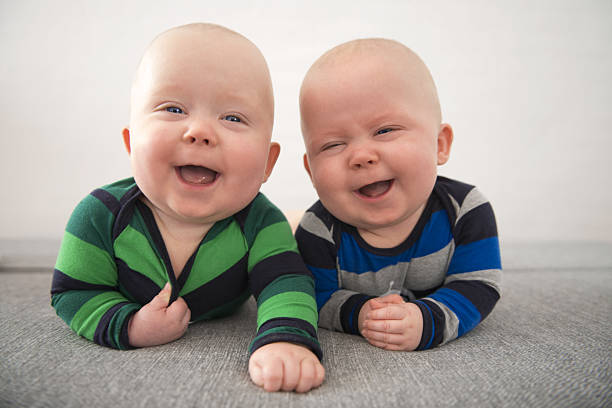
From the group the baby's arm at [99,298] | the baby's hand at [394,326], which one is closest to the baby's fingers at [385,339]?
the baby's hand at [394,326]

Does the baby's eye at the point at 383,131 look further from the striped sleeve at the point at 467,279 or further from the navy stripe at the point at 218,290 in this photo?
the navy stripe at the point at 218,290

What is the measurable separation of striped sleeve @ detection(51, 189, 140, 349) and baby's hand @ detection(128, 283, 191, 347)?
2cm

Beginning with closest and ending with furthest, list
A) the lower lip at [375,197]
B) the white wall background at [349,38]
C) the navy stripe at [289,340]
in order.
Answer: the navy stripe at [289,340] → the lower lip at [375,197] → the white wall background at [349,38]

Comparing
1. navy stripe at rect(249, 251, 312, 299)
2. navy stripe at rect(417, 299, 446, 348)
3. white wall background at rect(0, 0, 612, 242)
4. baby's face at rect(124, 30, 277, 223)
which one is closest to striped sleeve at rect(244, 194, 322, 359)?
navy stripe at rect(249, 251, 312, 299)

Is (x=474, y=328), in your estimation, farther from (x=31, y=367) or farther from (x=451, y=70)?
(x=451, y=70)

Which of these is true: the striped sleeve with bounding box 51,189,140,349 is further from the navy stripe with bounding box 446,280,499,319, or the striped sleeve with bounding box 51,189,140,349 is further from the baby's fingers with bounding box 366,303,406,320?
the navy stripe with bounding box 446,280,499,319

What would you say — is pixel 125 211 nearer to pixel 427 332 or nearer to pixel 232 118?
pixel 232 118

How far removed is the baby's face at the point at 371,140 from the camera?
0.84 metres

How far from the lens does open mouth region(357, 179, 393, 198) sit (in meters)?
0.89

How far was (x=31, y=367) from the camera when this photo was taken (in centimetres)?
64

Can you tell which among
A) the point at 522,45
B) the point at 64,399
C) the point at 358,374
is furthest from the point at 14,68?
the point at 522,45

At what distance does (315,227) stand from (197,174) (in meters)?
0.30

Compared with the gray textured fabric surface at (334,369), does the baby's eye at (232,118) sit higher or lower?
higher

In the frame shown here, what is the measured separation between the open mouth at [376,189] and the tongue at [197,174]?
30 centimetres
